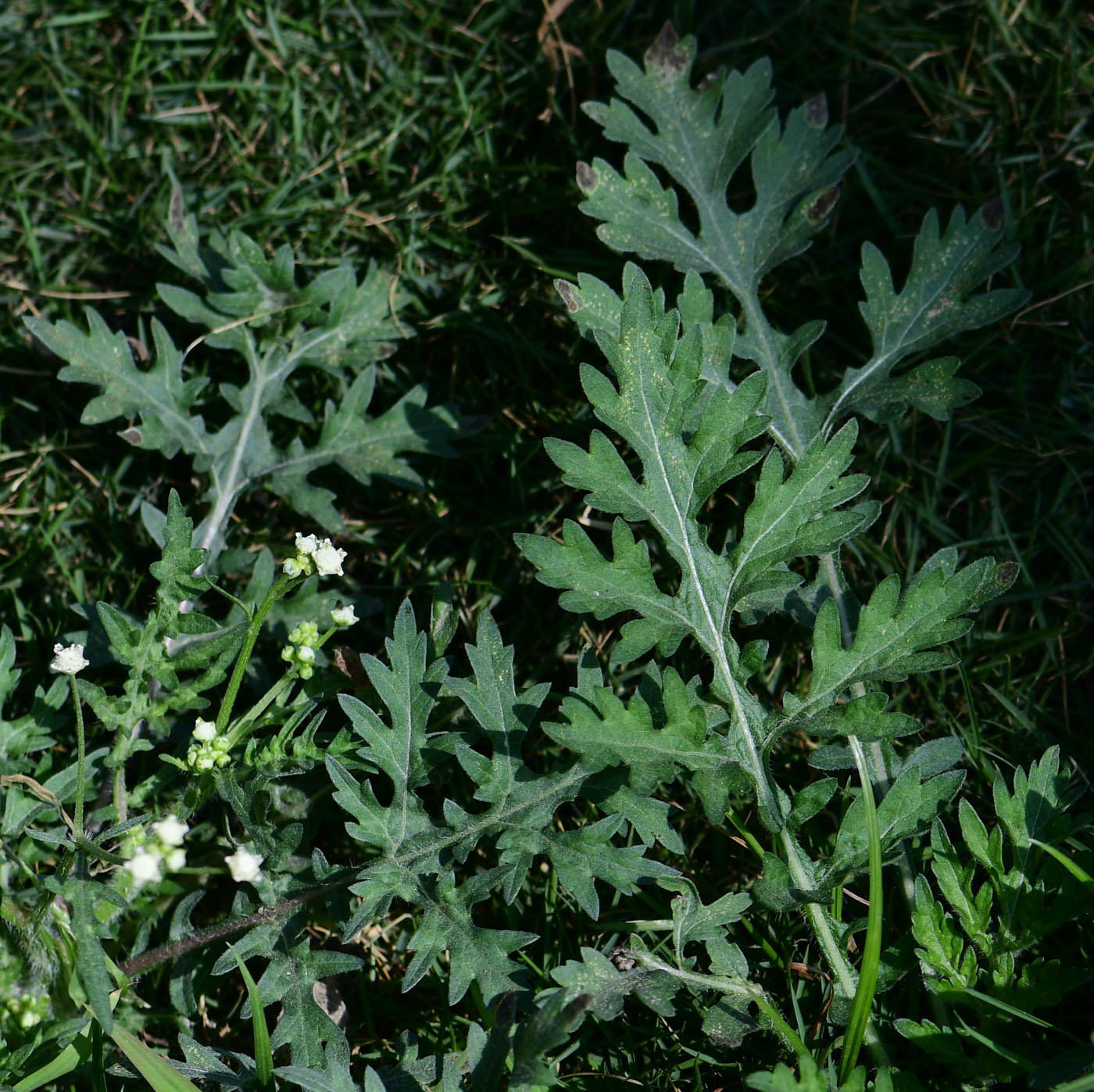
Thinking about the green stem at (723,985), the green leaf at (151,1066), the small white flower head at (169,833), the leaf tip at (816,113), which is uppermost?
the leaf tip at (816,113)

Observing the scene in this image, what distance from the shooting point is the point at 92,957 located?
6.76 ft

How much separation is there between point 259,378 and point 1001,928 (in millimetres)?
2501

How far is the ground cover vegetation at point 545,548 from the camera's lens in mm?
2326

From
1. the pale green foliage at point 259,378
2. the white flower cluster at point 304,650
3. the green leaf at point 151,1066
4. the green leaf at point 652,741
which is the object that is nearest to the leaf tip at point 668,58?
the pale green foliage at point 259,378

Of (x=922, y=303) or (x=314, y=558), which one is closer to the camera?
(x=314, y=558)

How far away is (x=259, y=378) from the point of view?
297 cm

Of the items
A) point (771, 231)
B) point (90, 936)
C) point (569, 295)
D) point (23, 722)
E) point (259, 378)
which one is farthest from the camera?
point (259, 378)

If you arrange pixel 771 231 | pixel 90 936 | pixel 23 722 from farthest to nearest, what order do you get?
pixel 771 231
pixel 23 722
pixel 90 936

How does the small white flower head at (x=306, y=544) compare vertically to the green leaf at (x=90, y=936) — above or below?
above

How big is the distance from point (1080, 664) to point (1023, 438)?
28.5 inches

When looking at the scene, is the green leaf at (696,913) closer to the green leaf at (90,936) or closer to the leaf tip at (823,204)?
the green leaf at (90,936)

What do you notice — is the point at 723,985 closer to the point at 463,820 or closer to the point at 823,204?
the point at 463,820

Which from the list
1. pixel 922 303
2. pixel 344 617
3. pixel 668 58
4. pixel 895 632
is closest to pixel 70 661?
pixel 344 617

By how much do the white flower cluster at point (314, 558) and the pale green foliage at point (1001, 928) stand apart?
159 centimetres
